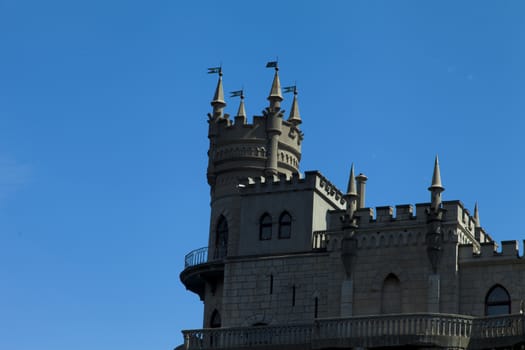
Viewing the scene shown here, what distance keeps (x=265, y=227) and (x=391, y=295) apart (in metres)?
6.80

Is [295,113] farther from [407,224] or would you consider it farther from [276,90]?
[407,224]

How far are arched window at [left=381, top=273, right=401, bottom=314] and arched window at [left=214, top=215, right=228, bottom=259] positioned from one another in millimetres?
8190

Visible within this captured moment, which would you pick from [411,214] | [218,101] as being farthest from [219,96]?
[411,214]

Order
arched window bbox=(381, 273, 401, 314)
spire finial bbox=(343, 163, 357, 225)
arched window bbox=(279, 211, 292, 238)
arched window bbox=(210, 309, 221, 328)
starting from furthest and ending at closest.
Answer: arched window bbox=(210, 309, 221, 328) → arched window bbox=(279, 211, 292, 238) → spire finial bbox=(343, 163, 357, 225) → arched window bbox=(381, 273, 401, 314)

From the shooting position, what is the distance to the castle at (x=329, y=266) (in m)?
52.8

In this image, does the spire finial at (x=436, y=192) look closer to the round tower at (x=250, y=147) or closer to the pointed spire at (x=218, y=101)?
the round tower at (x=250, y=147)

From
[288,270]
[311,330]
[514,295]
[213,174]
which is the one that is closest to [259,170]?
[213,174]

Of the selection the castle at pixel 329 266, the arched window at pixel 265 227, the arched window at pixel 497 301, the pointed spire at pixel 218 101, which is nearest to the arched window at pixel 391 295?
the castle at pixel 329 266

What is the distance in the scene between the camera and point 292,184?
5859 cm

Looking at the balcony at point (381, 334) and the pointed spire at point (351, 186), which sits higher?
the pointed spire at point (351, 186)

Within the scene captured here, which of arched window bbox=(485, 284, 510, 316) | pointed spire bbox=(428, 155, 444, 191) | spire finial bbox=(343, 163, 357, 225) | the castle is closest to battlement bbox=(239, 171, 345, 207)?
the castle

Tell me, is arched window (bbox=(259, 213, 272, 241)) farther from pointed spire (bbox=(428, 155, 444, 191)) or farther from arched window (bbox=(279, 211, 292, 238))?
pointed spire (bbox=(428, 155, 444, 191))

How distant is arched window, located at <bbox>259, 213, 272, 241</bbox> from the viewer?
58656 mm

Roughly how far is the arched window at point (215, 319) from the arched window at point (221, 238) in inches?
99.1
